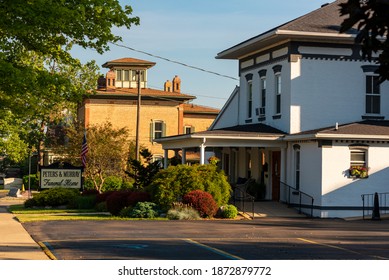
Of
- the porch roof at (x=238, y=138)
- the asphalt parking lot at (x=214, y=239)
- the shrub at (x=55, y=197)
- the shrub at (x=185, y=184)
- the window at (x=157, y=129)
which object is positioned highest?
the window at (x=157, y=129)

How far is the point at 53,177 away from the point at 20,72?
49.5ft

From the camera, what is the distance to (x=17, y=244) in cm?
1931

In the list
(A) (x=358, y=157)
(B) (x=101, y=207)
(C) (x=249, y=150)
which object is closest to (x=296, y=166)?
(A) (x=358, y=157)

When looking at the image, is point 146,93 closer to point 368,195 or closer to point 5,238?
point 368,195

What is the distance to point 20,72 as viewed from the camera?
74.2 feet

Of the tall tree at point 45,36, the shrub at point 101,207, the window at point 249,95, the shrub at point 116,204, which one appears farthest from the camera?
the window at point 249,95

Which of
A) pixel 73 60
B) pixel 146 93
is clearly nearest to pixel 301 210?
pixel 73 60

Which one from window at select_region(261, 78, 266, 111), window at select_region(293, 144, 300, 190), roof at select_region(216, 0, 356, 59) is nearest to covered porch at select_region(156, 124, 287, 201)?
window at select_region(293, 144, 300, 190)

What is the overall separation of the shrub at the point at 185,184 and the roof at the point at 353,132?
3.77 metres

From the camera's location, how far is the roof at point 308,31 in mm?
33375

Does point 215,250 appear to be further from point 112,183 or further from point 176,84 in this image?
point 176,84

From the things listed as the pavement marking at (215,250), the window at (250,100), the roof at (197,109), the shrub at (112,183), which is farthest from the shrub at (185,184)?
the roof at (197,109)

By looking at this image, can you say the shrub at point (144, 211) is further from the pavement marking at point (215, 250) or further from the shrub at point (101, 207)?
the pavement marking at point (215, 250)

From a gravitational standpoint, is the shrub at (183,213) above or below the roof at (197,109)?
below
